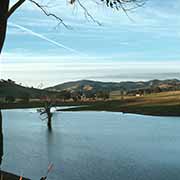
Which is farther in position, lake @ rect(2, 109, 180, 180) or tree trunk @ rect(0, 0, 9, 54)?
lake @ rect(2, 109, 180, 180)

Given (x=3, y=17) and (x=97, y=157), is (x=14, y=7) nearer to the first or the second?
(x=3, y=17)

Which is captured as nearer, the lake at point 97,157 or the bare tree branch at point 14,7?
the bare tree branch at point 14,7

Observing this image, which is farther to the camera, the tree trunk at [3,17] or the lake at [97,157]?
the lake at [97,157]

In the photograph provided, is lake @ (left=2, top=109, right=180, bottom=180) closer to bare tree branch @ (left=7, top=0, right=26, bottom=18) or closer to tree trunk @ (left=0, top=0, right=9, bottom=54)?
tree trunk @ (left=0, top=0, right=9, bottom=54)

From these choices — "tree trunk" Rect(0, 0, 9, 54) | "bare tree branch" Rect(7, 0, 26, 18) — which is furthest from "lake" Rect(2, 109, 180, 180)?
"bare tree branch" Rect(7, 0, 26, 18)

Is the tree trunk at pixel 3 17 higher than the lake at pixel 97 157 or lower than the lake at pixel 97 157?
higher

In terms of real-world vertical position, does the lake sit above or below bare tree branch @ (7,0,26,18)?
below

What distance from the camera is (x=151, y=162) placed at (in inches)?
953

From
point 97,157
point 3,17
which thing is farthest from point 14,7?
point 97,157

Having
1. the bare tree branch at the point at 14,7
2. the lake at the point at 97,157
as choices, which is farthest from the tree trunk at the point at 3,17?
the lake at the point at 97,157

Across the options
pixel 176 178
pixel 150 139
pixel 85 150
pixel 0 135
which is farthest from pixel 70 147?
pixel 0 135

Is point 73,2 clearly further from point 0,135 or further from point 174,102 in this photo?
point 174,102

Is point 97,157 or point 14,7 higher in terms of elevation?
point 14,7

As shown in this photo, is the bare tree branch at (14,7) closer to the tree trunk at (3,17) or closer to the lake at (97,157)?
the tree trunk at (3,17)
